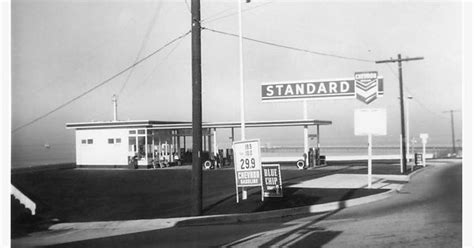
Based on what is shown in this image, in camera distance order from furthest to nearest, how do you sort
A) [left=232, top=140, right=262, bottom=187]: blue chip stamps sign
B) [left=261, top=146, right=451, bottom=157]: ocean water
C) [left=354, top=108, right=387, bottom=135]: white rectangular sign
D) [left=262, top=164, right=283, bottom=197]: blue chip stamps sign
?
[left=261, top=146, right=451, bottom=157]: ocean water → [left=354, top=108, right=387, bottom=135]: white rectangular sign → [left=262, top=164, right=283, bottom=197]: blue chip stamps sign → [left=232, top=140, right=262, bottom=187]: blue chip stamps sign

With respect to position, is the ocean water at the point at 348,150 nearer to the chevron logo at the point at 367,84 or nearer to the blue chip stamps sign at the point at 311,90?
the blue chip stamps sign at the point at 311,90

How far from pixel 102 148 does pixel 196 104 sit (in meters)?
23.7

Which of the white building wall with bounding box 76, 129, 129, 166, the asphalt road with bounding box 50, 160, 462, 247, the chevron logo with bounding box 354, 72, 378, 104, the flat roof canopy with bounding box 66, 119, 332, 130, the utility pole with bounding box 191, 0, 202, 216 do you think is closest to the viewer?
the asphalt road with bounding box 50, 160, 462, 247

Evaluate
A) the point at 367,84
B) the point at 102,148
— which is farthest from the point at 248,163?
the point at 102,148

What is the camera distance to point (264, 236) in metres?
10.2

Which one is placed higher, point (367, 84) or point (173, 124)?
point (367, 84)

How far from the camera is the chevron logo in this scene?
1775cm

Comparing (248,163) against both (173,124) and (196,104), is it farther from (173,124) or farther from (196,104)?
(173,124)

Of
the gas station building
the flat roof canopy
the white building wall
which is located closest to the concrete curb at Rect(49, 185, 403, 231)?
the flat roof canopy

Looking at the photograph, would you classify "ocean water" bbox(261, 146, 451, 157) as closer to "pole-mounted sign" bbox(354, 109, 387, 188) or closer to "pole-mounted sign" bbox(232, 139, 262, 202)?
"pole-mounted sign" bbox(354, 109, 387, 188)

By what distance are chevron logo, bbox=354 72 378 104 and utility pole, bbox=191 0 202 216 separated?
7036 mm

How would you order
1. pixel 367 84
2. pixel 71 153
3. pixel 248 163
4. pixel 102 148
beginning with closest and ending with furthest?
pixel 248 163 < pixel 367 84 < pixel 102 148 < pixel 71 153

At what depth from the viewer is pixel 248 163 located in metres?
14.5

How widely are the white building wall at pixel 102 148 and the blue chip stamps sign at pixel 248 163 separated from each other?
831 inches
